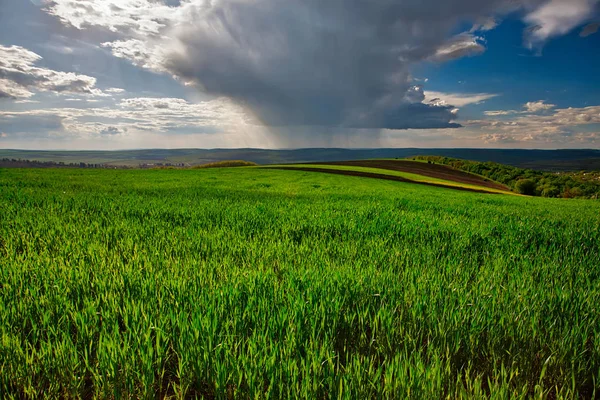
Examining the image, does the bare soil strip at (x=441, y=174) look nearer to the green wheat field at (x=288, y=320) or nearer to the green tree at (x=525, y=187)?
the green tree at (x=525, y=187)

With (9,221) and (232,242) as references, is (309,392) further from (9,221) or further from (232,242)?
(9,221)

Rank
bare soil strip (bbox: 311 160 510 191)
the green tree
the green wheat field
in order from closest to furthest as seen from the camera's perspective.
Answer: the green wheat field → bare soil strip (bbox: 311 160 510 191) → the green tree

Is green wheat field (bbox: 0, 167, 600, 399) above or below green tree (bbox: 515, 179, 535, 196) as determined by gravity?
above

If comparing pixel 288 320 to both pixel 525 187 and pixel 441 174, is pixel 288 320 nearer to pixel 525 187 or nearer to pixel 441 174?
pixel 441 174

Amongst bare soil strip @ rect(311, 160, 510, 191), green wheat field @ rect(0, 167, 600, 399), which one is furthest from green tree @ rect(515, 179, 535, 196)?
green wheat field @ rect(0, 167, 600, 399)

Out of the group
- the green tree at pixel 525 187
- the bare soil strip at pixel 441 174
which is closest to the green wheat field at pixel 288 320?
the bare soil strip at pixel 441 174

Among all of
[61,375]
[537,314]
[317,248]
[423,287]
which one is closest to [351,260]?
[317,248]

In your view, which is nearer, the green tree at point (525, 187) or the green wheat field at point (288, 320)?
the green wheat field at point (288, 320)

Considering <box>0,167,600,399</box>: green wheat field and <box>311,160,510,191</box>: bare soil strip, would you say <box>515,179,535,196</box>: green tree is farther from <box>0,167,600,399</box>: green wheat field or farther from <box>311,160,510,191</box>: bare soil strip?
<box>0,167,600,399</box>: green wheat field

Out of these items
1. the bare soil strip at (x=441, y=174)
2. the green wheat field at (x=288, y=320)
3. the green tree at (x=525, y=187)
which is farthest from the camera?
the green tree at (x=525, y=187)

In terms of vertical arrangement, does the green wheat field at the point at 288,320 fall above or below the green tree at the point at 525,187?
above

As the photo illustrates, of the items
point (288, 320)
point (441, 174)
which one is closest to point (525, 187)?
point (441, 174)

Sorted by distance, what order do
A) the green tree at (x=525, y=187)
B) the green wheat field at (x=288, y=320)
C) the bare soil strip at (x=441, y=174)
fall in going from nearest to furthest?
the green wheat field at (x=288, y=320) → the bare soil strip at (x=441, y=174) → the green tree at (x=525, y=187)

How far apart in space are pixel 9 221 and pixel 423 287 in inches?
305
